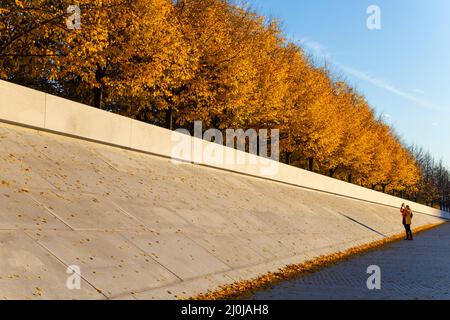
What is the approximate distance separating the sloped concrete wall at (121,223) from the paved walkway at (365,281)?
3.69 feet

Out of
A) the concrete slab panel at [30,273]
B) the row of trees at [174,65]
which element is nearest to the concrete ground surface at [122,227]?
the concrete slab panel at [30,273]

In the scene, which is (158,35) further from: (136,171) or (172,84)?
(136,171)

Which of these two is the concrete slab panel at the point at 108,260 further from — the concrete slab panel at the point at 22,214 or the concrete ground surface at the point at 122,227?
the concrete slab panel at the point at 22,214

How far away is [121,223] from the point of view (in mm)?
10469

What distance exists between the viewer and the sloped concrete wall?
7.68 m

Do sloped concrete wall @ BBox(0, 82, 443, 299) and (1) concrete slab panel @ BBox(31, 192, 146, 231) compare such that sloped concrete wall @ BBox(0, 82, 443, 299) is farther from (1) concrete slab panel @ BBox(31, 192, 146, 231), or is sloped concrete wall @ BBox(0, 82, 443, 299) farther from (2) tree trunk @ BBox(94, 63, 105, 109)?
(2) tree trunk @ BBox(94, 63, 105, 109)

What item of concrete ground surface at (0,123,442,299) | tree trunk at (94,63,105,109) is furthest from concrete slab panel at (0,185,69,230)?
tree trunk at (94,63,105,109)

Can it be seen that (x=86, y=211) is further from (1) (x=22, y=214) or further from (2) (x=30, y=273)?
(2) (x=30, y=273)

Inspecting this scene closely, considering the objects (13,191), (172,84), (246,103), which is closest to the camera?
(13,191)

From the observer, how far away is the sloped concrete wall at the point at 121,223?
7.68 m

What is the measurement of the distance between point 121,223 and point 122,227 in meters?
0.22

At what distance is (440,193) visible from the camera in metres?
111
